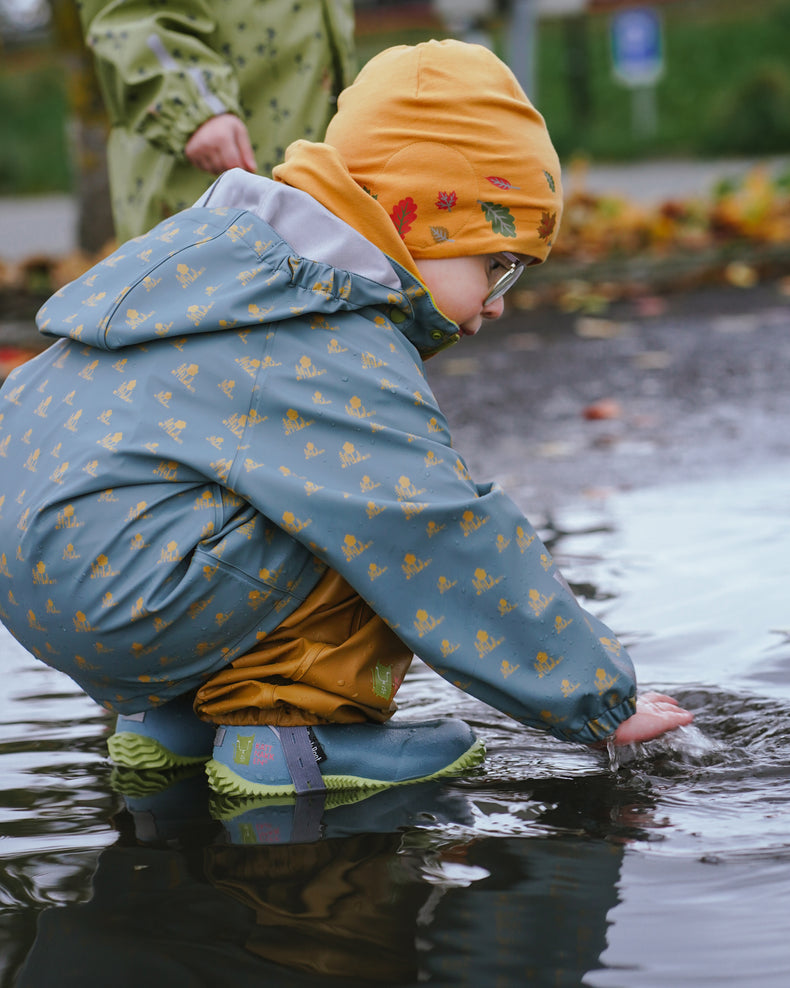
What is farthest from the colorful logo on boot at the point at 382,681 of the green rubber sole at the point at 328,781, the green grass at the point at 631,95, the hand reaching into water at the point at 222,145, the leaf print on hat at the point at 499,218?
the green grass at the point at 631,95

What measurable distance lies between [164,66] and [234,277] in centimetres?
113

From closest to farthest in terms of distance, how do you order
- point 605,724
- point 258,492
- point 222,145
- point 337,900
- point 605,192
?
point 337,900 → point 258,492 → point 605,724 → point 222,145 → point 605,192

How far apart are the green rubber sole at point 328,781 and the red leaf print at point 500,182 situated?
30.3 inches

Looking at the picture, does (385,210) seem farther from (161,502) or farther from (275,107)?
(275,107)

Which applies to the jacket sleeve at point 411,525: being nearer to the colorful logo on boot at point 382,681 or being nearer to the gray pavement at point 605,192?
the colorful logo on boot at point 382,681

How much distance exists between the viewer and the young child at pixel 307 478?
1.85 metres

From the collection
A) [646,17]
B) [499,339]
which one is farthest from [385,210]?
[646,17]

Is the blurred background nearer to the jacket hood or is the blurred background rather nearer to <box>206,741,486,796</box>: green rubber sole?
the jacket hood

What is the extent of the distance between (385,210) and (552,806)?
2.66 ft

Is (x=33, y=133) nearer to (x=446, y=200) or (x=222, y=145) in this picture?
(x=222, y=145)

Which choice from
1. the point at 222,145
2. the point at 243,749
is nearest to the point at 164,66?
the point at 222,145

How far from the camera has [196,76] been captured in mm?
2820

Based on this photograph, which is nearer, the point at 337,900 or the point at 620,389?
the point at 337,900

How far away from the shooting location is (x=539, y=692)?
1.89 m
